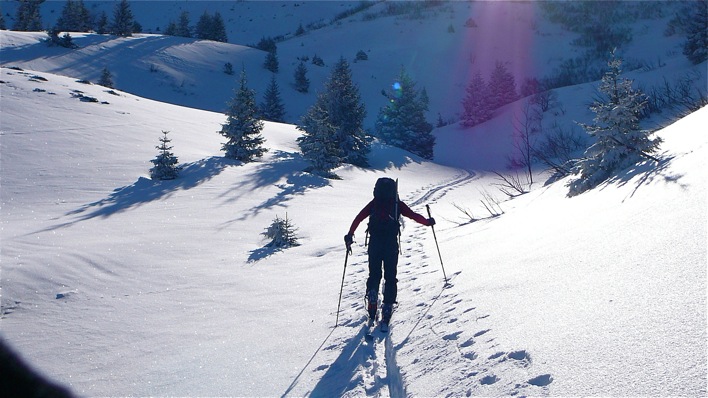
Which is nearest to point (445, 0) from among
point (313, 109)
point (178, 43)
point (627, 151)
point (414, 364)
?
point (178, 43)

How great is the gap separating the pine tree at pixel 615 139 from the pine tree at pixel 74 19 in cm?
5254

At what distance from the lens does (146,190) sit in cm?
1192

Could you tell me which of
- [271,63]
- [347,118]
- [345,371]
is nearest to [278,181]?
[347,118]

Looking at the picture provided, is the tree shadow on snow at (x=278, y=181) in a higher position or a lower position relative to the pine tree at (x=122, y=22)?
lower

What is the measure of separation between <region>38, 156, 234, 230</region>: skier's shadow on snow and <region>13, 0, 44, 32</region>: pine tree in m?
42.2

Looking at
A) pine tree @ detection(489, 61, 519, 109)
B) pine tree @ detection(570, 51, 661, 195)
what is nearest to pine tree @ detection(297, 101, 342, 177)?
pine tree @ detection(570, 51, 661, 195)

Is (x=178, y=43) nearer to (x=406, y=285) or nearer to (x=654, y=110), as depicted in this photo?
(x=654, y=110)

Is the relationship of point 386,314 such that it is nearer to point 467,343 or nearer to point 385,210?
point 385,210

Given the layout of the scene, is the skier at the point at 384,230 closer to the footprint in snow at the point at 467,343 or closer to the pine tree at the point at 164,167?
the footprint in snow at the point at 467,343

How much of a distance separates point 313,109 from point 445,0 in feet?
177

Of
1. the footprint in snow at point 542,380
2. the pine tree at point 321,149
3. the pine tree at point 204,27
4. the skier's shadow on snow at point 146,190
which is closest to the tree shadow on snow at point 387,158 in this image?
the pine tree at point 321,149

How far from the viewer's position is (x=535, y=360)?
276 centimetres

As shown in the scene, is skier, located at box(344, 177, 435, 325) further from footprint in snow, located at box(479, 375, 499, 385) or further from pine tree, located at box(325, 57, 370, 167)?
pine tree, located at box(325, 57, 370, 167)

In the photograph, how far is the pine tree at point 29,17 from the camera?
148ft
